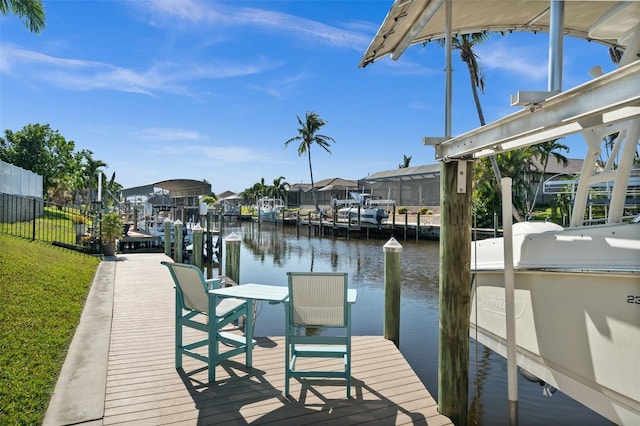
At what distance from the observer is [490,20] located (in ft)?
14.7

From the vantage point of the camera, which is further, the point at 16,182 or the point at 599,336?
the point at 16,182

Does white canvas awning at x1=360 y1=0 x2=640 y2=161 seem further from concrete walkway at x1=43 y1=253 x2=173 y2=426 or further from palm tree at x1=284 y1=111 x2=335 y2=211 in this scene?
palm tree at x1=284 y1=111 x2=335 y2=211

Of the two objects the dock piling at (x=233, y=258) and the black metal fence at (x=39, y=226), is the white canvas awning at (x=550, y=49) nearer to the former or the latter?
the dock piling at (x=233, y=258)

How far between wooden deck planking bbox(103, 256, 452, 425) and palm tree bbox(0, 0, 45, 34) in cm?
1461

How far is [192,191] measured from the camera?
2841cm

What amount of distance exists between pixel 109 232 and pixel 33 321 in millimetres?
8632

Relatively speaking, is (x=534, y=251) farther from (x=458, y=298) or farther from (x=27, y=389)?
(x=27, y=389)

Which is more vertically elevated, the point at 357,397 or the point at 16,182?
the point at 16,182

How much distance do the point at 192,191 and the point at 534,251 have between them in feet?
88.2

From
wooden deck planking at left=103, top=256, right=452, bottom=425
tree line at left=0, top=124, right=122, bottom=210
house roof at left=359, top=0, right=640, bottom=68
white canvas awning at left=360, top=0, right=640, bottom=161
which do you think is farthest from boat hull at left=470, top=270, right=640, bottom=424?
tree line at left=0, top=124, right=122, bottom=210

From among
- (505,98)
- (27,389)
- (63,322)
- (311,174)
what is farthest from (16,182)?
(311,174)

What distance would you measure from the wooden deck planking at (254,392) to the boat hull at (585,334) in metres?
0.96

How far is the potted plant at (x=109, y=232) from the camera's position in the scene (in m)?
13.5

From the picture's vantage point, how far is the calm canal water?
4.76 m
